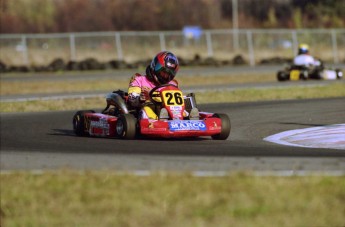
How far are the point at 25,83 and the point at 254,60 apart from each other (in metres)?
16.4

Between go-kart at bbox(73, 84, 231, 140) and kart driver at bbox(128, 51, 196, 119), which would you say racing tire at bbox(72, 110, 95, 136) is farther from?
kart driver at bbox(128, 51, 196, 119)

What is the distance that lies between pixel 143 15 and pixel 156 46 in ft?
83.7

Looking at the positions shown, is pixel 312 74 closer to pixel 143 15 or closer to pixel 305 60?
pixel 305 60

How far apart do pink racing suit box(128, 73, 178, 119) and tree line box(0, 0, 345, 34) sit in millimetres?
44866

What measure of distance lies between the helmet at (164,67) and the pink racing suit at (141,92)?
0.35 feet

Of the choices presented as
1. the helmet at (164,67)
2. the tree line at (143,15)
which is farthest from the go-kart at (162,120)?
the tree line at (143,15)

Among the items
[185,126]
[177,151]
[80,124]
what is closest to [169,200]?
[177,151]

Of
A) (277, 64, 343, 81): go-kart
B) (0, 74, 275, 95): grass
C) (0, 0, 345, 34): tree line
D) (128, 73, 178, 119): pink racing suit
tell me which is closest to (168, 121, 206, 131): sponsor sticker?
(128, 73, 178, 119): pink racing suit

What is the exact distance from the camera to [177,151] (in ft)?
30.6

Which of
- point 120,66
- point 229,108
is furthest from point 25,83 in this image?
point 229,108

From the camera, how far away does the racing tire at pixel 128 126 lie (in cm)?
1081

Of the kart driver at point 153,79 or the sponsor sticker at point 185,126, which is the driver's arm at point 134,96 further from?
the sponsor sticker at point 185,126

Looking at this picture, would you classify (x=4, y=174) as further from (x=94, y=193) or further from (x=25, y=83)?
(x=25, y=83)

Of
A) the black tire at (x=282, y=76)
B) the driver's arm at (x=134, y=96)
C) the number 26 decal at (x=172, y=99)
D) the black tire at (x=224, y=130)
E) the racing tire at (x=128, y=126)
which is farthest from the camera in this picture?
the black tire at (x=282, y=76)
